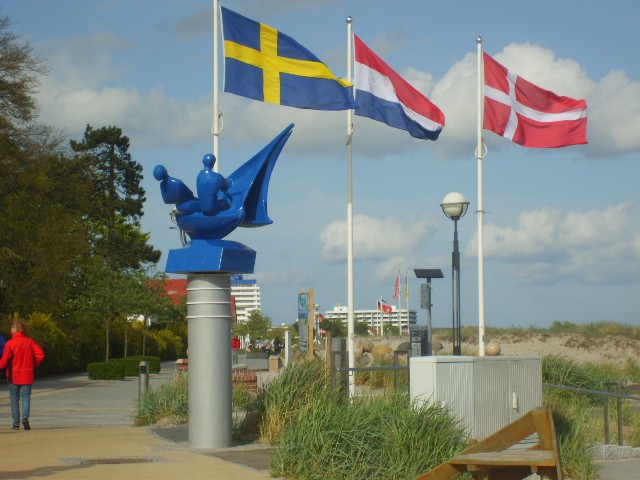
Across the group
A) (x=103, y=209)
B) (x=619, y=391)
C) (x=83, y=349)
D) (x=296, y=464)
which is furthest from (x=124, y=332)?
(x=296, y=464)

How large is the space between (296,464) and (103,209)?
6417cm

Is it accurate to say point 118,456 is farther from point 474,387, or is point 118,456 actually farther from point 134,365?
point 134,365

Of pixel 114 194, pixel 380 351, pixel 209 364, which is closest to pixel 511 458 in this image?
pixel 209 364

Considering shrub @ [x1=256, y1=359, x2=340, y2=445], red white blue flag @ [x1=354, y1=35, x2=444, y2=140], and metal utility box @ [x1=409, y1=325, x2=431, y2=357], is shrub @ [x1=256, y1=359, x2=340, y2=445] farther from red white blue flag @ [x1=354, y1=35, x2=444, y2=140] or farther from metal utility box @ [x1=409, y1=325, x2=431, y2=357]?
red white blue flag @ [x1=354, y1=35, x2=444, y2=140]

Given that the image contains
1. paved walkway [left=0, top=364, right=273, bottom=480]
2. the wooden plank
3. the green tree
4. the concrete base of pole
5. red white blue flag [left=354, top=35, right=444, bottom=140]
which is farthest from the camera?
the green tree

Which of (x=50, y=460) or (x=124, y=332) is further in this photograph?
(x=124, y=332)

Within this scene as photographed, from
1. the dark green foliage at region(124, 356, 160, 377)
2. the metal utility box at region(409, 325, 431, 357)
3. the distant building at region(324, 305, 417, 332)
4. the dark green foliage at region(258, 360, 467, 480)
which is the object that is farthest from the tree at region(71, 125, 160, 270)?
the dark green foliage at region(258, 360, 467, 480)

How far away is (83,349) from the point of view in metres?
48.3

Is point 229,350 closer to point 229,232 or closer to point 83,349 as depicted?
point 229,232

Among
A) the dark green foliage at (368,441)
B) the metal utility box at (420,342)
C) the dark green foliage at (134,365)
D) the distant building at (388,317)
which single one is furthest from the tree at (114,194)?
the dark green foliage at (368,441)

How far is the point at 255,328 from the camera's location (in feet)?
302

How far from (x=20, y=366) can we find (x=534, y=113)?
11355mm

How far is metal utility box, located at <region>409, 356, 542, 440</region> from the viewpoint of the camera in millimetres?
12070

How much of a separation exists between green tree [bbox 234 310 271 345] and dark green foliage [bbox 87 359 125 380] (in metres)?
50.3
